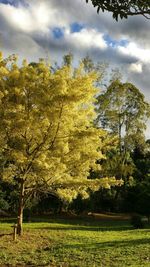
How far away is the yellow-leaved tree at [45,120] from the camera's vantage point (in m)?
18.2

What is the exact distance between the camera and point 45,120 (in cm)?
1847

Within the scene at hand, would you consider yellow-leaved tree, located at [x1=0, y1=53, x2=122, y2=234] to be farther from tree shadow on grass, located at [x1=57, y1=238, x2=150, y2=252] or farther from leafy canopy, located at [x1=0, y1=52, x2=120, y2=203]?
tree shadow on grass, located at [x1=57, y1=238, x2=150, y2=252]

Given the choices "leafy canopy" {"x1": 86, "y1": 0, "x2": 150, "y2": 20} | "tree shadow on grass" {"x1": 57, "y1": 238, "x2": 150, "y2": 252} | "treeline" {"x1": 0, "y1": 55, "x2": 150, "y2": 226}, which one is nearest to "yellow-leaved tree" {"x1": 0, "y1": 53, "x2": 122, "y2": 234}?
"treeline" {"x1": 0, "y1": 55, "x2": 150, "y2": 226}

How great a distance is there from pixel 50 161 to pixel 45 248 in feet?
11.8

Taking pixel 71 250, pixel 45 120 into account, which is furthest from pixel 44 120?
pixel 71 250

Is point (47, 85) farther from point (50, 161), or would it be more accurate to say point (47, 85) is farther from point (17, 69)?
point (50, 161)

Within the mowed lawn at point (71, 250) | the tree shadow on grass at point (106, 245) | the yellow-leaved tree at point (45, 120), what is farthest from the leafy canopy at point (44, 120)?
the tree shadow on grass at point (106, 245)

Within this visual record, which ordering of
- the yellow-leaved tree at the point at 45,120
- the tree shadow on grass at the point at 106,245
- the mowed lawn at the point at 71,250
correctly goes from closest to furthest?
the mowed lawn at the point at 71,250, the tree shadow on grass at the point at 106,245, the yellow-leaved tree at the point at 45,120

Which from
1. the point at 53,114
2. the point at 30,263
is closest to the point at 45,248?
the point at 30,263

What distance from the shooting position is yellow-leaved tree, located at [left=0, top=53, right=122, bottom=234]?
18250 millimetres

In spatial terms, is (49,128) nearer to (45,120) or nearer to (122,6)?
(45,120)

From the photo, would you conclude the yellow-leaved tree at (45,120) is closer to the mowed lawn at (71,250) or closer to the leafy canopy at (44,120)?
the leafy canopy at (44,120)

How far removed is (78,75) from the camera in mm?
19344

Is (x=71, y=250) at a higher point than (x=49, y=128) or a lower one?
lower
